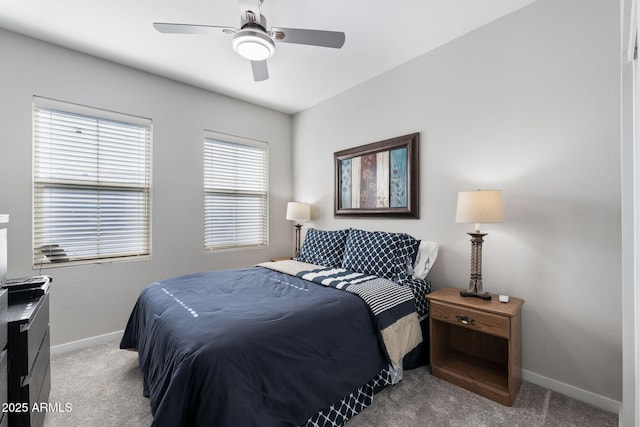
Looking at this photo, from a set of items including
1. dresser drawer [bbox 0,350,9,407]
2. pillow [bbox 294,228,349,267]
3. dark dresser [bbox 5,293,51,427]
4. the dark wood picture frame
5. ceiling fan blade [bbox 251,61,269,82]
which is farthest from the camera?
pillow [bbox 294,228,349,267]

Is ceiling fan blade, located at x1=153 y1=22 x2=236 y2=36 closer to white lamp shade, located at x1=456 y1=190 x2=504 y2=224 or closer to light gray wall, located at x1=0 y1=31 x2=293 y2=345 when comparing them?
light gray wall, located at x1=0 y1=31 x2=293 y2=345

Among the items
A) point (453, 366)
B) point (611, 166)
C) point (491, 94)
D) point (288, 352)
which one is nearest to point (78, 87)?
point (288, 352)

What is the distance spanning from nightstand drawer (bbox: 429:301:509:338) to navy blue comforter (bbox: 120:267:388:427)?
0.58 metres

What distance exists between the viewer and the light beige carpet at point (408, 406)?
1.67 m

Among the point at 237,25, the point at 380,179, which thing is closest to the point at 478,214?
the point at 380,179

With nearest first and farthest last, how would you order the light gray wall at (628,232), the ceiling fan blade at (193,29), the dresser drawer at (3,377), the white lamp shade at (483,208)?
the dresser drawer at (3,377) → the light gray wall at (628,232) → the ceiling fan blade at (193,29) → the white lamp shade at (483,208)

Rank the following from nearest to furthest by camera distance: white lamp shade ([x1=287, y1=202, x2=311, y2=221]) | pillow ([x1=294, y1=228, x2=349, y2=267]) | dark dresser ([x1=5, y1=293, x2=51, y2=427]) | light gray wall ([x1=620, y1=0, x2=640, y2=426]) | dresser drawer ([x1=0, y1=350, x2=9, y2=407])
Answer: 1. dresser drawer ([x1=0, y1=350, x2=9, y2=407])
2. dark dresser ([x1=5, y1=293, x2=51, y2=427])
3. light gray wall ([x1=620, y1=0, x2=640, y2=426])
4. pillow ([x1=294, y1=228, x2=349, y2=267])
5. white lamp shade ([x1=287, y1=202, x2=311, y2=221])

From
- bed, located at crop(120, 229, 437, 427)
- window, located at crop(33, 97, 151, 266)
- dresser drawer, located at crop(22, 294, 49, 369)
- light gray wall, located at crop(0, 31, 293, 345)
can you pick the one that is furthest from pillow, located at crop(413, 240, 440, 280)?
window, located at crop(33, 97, 151, 266)

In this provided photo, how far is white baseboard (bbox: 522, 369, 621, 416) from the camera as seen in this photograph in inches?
69.2

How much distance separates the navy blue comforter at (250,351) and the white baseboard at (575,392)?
1.18m

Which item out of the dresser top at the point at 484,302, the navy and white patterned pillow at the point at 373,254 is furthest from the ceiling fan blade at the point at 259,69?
the dresser top at the point at 484,302

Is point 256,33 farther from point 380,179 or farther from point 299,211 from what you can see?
point 299,211

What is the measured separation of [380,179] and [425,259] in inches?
39.8

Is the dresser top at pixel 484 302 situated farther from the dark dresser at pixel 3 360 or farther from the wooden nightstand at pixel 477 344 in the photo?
the dark dresser at pixel 3 360
